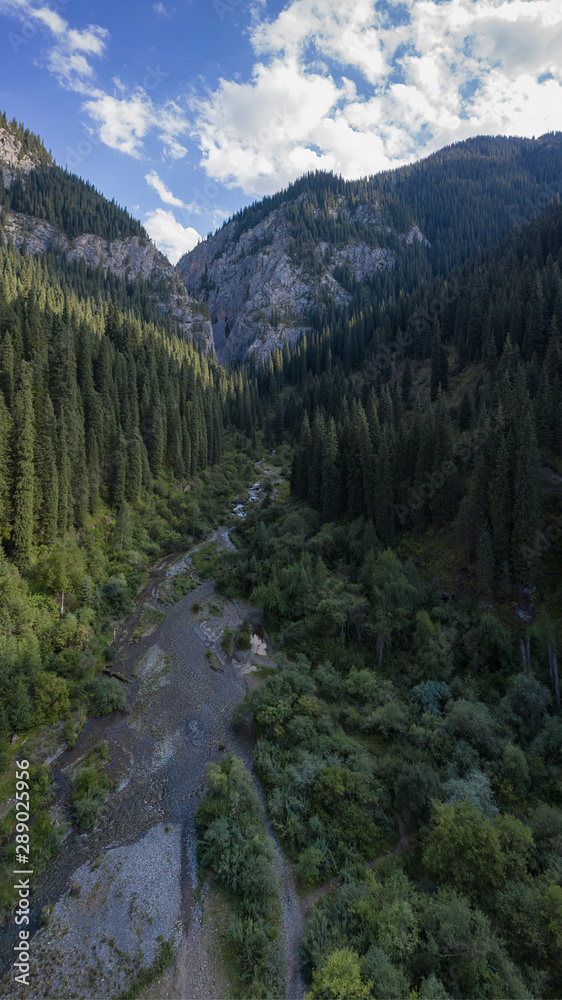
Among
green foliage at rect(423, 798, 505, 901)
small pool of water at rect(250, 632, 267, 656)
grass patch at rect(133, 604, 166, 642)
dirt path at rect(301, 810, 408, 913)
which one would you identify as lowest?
small pool of water at rect(250, 632, 267, 656)

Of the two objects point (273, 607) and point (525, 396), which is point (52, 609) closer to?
point (273, 607)

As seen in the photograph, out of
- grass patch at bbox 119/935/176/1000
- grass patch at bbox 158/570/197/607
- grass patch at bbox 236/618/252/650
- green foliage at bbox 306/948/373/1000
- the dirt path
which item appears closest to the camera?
green foliage at bbox 306/948/373/1000

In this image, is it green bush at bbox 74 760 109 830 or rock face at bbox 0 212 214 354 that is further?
rock face at bbox 0 212 214 354

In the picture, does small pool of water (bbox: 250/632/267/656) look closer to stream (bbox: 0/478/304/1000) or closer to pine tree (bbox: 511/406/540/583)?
stream (bbox: 0/478/304/1000)

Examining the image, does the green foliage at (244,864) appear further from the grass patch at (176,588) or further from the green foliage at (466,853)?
the grass patch at (176,588)

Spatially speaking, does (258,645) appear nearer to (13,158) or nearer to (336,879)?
(336,879)

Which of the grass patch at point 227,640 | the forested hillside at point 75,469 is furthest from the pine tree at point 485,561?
the forested hillside at point 75,469

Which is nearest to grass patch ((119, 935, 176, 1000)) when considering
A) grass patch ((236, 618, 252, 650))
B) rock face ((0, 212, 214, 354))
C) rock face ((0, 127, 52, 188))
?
grass patch ((236, 618, 252, 650))

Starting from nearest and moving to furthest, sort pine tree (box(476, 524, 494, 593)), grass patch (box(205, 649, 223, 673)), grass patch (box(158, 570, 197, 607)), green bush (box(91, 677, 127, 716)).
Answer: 1. green bush (box(91, 677, 127, 716))
2. pine tree (box(476, 524, 494, 593))
3. grass patch (box(205, 649, 223, 673))
4. grass patch (box(158, 570, 197, 607))
